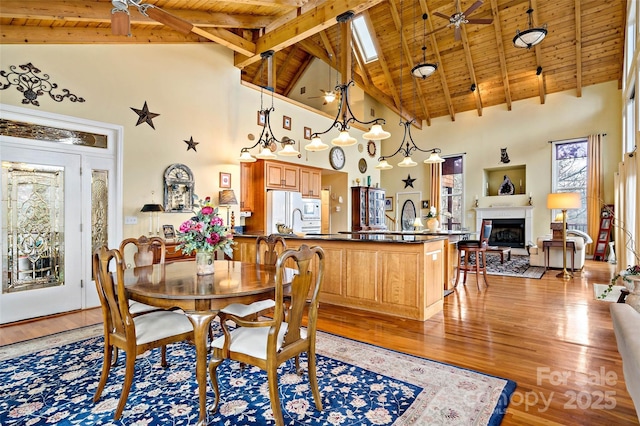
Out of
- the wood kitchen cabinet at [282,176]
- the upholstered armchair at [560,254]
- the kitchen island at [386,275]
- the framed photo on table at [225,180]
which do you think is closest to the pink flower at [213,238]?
the kitchen island at [386,275]

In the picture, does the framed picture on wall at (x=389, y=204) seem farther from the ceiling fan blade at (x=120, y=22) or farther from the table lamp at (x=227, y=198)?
the ceiling fan blade at (x=120, y=22)

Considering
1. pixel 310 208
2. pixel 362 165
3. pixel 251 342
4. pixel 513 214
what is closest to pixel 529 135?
pixel 513 214

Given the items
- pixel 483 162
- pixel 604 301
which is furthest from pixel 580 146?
pixel 604 301

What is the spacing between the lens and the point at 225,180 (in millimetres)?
5910

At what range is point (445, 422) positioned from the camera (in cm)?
184

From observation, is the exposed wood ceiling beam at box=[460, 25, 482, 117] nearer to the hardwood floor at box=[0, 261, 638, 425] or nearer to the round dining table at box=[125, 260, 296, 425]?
the hardwood floor at box=[0, 261, 638, 425]

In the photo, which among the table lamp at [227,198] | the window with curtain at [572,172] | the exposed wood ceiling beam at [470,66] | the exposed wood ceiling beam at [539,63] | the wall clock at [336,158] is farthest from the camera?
the window with curtain at [572,172]

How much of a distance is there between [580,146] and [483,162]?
243 centimetres

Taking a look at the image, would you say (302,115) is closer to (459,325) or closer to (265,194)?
(265,194)

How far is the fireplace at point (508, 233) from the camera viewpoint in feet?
32.1

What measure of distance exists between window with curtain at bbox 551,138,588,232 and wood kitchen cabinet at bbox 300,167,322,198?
22.5 ft

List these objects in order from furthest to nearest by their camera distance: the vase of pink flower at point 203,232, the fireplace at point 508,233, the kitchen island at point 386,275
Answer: the fireplace at point 508,233 → the kitchen island at point 386,275 → the vase of pink flower at point 203,232

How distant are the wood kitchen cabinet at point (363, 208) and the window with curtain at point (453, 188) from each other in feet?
9.58

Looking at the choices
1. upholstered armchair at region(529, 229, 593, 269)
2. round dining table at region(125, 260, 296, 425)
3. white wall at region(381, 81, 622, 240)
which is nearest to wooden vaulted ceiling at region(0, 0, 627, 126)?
white wall at region(381, 81, 622, 240)
